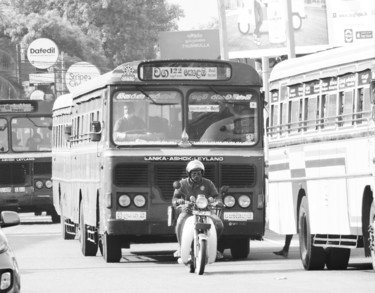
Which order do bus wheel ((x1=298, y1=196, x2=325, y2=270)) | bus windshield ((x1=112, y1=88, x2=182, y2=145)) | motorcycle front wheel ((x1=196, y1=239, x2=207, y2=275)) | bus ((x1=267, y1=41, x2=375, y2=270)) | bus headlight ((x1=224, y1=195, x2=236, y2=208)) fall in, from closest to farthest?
bus ((x1=267, y1=41, x2=375, y2=270)) → motorcycle front wheel ((x1=196, y1=239, x2=207, y2=275)) → bus wheel ((x1=298, y1=196, x2=325, y2=270)) → bus windshield ((x1=112, y1=88, x2=182, y2=145)) → bus headlight ((x1=224, y1=195, x2=236, y2=208))

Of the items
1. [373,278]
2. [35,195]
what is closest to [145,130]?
[373,278]

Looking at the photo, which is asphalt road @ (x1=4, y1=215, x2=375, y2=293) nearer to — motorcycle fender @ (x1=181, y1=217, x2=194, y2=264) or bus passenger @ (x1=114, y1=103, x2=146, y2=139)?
motorcycle fender @ (x1=181, y1=217, x2=194, y2=264)

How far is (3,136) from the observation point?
40.6m

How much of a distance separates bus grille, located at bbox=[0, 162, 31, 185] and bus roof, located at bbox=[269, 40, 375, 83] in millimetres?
17468

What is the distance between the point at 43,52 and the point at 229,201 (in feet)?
194

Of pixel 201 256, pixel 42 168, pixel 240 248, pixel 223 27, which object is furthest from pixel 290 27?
pixel 201 256

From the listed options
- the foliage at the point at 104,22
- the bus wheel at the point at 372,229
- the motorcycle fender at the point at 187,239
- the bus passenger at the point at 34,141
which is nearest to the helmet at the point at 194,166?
the motorcycle fender at the point at 187,239

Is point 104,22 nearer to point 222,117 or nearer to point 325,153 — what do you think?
point 222,117

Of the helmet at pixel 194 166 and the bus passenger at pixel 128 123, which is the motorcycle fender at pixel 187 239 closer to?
the helmet at pixel 194 166

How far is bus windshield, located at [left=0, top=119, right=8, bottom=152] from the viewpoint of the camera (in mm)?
40500

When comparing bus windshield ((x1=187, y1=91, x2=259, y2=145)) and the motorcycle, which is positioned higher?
bus windshield ((x1=187, y1=91, x2=259, y2=145))

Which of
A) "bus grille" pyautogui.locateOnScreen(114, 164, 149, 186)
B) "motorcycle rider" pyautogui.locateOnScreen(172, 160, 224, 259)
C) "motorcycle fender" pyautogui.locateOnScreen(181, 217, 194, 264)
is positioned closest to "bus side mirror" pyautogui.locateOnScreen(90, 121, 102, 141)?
"bus grille" pyautogui.locateOnScreen(114, 164, 149, 186)

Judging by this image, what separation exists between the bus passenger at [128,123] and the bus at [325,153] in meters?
1.87

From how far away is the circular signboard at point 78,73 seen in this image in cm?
7512
